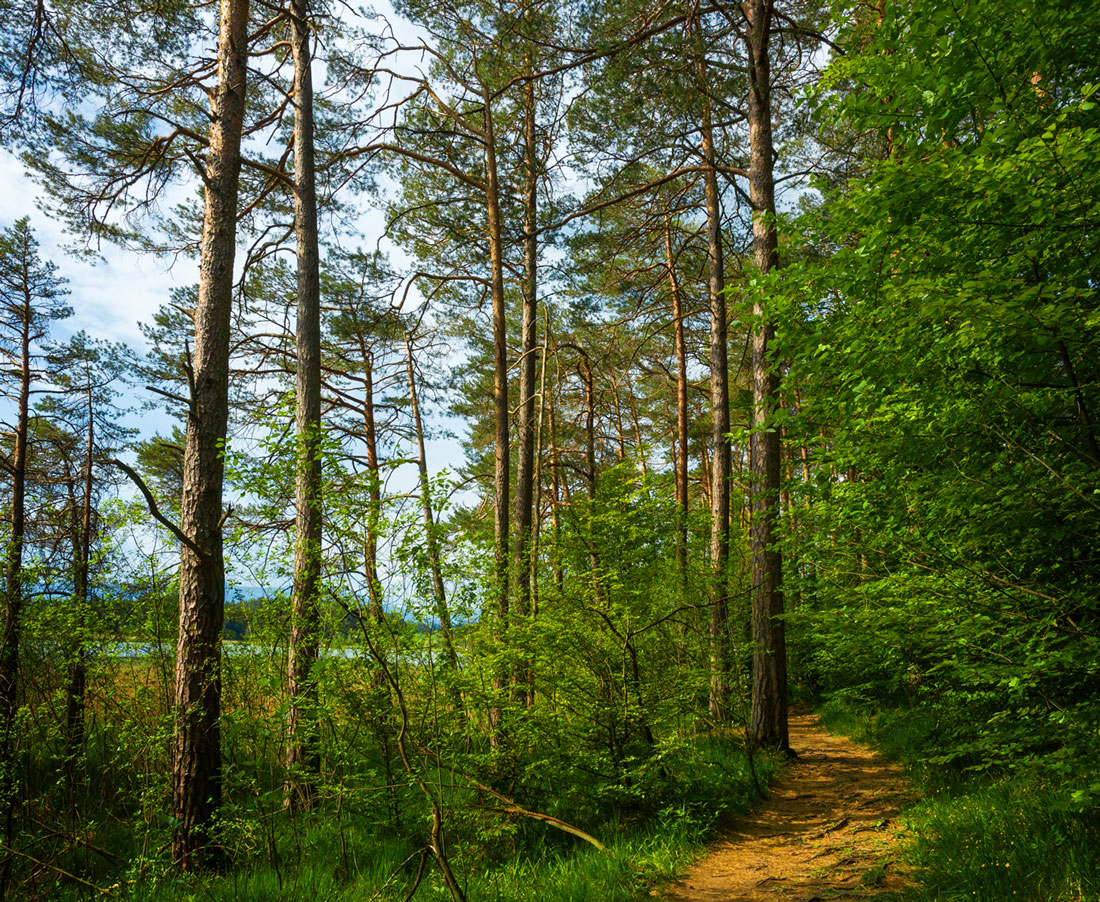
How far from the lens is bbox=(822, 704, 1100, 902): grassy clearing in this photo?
294cm

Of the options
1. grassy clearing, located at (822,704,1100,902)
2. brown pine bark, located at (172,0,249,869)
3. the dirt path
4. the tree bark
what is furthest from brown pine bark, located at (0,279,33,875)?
grassy clearing, located at (822,704,1100,902)

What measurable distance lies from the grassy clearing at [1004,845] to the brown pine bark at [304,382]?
438 centimetres

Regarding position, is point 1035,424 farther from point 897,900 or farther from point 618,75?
point 618,75

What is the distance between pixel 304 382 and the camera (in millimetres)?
7227

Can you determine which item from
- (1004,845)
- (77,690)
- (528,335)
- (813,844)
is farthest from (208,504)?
(528,335)

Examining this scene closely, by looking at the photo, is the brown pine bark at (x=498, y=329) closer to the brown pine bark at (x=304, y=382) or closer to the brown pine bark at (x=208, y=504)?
the brown pine bark at (x=304, y=382)

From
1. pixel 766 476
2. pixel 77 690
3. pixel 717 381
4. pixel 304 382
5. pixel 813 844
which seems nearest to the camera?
pixel 813 844

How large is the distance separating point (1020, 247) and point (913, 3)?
72.9 inches

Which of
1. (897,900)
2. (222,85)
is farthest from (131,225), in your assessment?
(897,900)

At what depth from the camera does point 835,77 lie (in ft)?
15.3

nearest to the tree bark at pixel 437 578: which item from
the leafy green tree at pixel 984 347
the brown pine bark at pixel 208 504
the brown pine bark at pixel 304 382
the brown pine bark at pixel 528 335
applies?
the brown pine bark at pixel 304 382

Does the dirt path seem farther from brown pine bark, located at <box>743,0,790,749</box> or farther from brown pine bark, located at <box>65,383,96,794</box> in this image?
brown pine bark, located at <box>65,383,96,794</box>

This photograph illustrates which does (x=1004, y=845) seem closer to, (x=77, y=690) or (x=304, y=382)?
(x=304, y=382)

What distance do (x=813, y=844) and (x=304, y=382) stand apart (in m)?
6.89
